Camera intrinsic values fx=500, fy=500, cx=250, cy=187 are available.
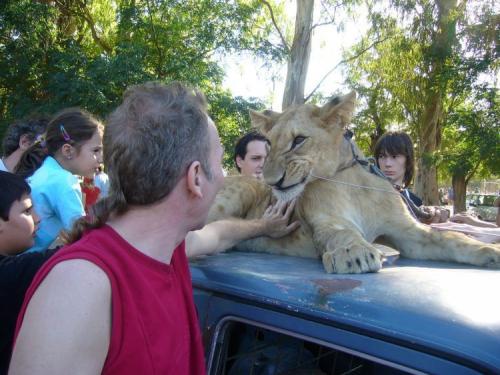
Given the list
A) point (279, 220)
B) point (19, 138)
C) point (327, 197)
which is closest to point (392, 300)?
point (279, 220)

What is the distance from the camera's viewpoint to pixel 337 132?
3.21 meters

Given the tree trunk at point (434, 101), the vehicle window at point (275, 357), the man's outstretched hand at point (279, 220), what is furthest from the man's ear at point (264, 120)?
the tree trunk at point (434, 101)

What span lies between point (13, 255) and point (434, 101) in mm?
17609

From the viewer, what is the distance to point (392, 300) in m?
1.38

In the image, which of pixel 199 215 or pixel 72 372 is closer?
pixel 72 372

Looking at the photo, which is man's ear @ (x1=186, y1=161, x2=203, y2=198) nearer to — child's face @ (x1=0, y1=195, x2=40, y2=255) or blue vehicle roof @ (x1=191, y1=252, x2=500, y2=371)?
blue vehicle roof @ (x1=191, y1=252, x2=500, y2=371)

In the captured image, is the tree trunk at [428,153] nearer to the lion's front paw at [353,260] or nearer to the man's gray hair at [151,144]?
the lion's front paw at [353,260]

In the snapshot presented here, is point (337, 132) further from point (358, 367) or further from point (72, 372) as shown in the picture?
point (72, 372)

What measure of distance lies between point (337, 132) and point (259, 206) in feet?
2.32

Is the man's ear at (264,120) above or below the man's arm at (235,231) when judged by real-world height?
above

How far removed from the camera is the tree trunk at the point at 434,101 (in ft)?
52.2

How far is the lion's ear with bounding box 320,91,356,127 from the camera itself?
3.17 meters

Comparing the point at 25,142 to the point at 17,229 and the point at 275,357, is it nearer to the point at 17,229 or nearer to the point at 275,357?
the point at 17,229

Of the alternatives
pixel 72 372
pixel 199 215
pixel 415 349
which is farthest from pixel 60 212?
pixel 415 349
